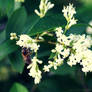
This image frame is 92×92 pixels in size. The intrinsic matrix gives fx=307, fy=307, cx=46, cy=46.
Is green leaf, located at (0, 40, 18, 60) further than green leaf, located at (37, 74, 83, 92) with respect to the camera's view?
No

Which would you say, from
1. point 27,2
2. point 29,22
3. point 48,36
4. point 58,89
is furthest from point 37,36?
point 58,89

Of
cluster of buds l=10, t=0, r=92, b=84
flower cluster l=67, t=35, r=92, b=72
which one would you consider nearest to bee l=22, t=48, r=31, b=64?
cluster of buds l=10, t=0, r=92, b=84

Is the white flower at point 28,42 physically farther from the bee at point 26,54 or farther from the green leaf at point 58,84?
the green leaf at point 58,84

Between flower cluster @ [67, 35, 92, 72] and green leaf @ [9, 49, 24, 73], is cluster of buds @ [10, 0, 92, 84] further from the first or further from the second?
green leaf @ [9, 49, 24, 73]

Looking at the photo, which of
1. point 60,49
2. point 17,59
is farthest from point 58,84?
point 60,49

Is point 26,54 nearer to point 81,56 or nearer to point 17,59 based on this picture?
point 17,59

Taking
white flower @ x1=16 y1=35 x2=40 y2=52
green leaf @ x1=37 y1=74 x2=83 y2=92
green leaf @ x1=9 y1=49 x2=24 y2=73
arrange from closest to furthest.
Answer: white flower @ x1=16 y1=35 x2=40 y2=52 → green leaf @ x1=9 y1=49 x2=24 y2=73 → green leaf @ x1=37 y1=74 x2=83 y2=92

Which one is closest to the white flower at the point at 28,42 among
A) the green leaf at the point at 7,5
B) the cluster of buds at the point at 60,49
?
the cluster of buds at the point at 60,49

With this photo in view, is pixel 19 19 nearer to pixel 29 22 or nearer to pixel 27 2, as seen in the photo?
pixel 29 22
